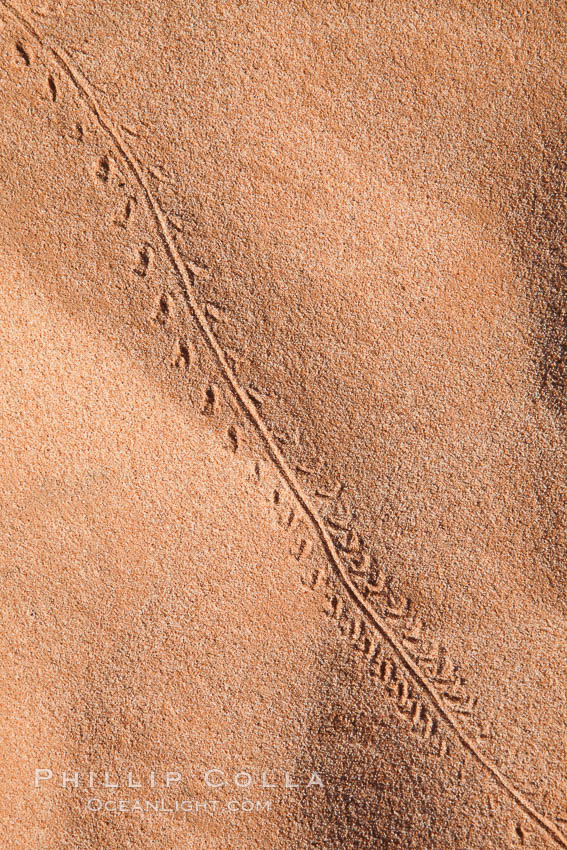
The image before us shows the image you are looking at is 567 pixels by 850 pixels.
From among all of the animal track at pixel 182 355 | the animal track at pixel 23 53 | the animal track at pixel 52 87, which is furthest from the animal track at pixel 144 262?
the animal track at pixel 23 53

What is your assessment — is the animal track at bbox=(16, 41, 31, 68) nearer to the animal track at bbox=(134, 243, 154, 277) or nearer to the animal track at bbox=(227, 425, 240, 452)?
the animal track at bbox=(134, 243, 154, 277)

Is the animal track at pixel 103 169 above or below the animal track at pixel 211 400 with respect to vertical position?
above

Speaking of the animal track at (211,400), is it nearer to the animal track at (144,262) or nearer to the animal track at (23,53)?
the animal track at (144,262)

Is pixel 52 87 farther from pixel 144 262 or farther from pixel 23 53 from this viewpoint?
pixel 144 262

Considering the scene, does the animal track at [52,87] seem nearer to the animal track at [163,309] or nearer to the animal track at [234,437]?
the animal track at [163,309]

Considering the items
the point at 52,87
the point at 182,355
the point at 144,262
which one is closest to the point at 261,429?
the point at 182,355

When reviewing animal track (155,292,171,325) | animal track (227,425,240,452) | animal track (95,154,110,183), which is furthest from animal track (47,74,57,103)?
animal track (227,425,240,452)

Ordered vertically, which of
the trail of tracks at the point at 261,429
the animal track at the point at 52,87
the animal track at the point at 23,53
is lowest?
the trail of tracks at the point at 261,429

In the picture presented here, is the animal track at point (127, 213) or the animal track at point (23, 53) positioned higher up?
the animal track at point (23, 53)

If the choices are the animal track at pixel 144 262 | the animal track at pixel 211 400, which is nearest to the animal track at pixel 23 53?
the animal track at pixel 144 262
